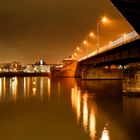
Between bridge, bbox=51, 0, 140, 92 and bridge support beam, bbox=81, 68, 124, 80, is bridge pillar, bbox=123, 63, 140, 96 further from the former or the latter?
bridge support beam, bbox=81, 68, 124, 80

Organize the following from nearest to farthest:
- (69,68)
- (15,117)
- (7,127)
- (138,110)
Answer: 1. (7,127)
2. (15,117)
3. (138,110)
4. (69,68)

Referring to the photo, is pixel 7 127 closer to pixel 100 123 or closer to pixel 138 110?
pixel 100 123

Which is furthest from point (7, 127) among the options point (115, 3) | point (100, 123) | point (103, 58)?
point (103, 58)

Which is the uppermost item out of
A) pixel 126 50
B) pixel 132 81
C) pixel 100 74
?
pixel 126 50

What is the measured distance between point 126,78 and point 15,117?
1728 centimetres

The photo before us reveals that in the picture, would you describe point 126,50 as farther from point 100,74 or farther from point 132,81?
point 100,74

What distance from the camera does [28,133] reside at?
17.3 meters

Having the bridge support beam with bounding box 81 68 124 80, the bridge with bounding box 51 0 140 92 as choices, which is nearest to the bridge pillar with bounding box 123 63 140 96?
the bridge with bounding box 51 0 140 92

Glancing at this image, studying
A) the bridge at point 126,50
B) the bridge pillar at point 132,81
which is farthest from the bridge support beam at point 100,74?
the bridge pillar at point 132,81

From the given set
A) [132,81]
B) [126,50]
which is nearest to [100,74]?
[126,50]

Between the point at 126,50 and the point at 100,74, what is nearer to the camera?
the point at 126,50

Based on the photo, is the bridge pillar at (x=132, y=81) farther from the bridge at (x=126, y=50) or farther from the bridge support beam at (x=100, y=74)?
the bridge support beam at (x=100, y=74)

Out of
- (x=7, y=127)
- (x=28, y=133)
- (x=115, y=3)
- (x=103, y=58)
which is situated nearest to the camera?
(x=115, y=3)

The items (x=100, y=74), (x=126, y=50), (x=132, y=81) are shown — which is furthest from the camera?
(x=100, y=74)
